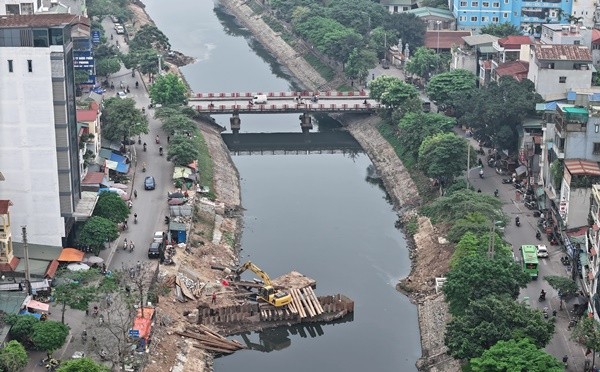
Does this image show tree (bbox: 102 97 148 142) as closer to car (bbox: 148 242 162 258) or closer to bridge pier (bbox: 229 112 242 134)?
bridge pier (bbox: 229 112 242 134)

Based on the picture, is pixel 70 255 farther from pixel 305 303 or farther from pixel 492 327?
pixel 492 327

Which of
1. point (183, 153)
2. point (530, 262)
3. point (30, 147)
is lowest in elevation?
point (530, 262)

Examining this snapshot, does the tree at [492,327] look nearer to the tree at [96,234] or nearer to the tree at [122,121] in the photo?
the tree at [96,234]

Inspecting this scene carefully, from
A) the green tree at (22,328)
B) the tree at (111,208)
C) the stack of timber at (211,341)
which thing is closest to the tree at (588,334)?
the stack of timber at (211,341)

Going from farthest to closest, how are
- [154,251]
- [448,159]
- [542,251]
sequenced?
1. [448,159]
2. [542,251]
3. [154,251]

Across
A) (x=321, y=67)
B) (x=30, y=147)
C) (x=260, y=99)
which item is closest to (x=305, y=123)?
(x=260, y=99)

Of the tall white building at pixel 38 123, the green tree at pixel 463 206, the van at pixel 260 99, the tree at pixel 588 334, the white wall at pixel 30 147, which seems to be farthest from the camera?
the van at pixel 260 99

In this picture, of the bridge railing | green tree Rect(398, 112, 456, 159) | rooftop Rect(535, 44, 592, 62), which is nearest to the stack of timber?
green tree Rect(398, 112, 456, 159)
